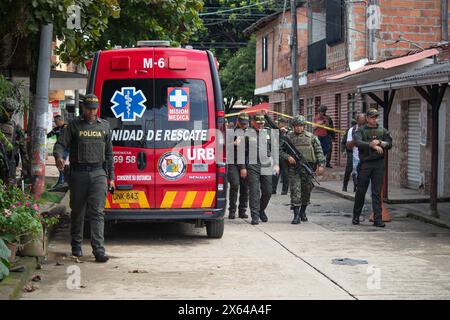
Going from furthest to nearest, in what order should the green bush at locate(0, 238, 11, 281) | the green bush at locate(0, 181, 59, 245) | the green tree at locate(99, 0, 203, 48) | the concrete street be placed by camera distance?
1. the green tree at locate(99, 0, 203, 48)
2. the green bush at locate(0, 181, 59, 245)
3. the concrete street
4. the green bush at locate(0, 238, 11, 281)

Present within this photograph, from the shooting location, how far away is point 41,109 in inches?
465

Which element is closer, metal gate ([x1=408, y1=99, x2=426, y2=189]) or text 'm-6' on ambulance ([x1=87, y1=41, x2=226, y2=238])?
text 'm-6' on ambulance ([x1=87, y1=41, x2=226, y2=238])

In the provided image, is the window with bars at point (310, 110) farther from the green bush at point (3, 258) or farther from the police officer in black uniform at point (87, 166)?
the green bush at point (3, 258)

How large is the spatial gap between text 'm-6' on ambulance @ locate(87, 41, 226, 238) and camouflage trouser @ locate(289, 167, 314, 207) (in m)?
2.86

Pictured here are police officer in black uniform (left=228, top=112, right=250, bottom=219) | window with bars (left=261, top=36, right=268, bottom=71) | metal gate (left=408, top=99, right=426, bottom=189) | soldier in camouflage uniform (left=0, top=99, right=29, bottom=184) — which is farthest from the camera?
window with bars (left=261, top=36, right=268, bottom=71)

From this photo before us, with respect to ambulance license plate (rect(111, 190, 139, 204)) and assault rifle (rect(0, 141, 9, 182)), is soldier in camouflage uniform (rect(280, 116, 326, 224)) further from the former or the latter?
assault rifle (rect(0, 141, 9, 182))

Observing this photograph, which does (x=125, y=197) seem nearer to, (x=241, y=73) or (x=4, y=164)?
(x=4, y=164)

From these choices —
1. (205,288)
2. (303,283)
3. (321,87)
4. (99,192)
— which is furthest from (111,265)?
(321,87)

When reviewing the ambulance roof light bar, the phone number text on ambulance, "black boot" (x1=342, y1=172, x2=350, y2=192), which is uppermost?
the ambulance roof light bar

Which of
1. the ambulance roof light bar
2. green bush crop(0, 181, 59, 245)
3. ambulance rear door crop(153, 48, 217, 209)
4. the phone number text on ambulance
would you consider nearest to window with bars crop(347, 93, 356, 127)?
the ambulance roof light bar

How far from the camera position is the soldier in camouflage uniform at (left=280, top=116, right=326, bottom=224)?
13.6 meters

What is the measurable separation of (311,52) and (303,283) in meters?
24.0
